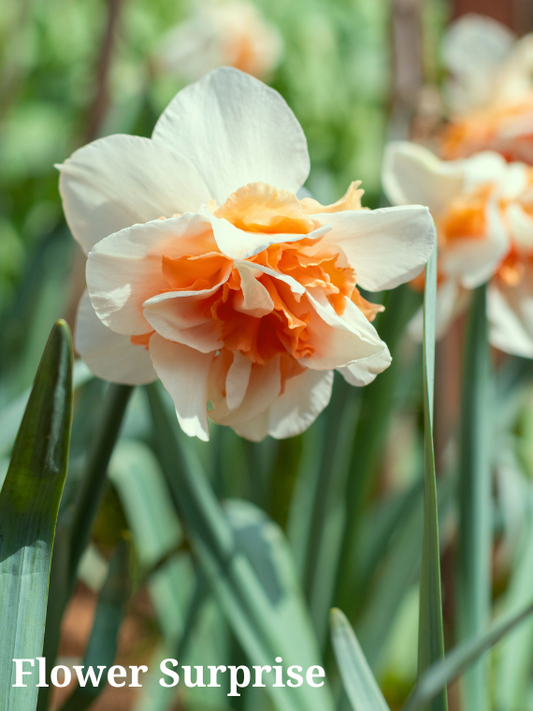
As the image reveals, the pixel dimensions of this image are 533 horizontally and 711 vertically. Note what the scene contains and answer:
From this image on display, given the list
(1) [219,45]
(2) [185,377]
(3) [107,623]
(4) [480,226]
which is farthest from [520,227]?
(1) [219,45]

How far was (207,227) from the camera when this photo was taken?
0.28m

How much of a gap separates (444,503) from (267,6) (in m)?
2.33

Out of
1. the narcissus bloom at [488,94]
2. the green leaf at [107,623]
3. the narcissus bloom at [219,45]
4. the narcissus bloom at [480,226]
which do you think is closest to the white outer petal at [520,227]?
the narcissus bloom at [480,226]

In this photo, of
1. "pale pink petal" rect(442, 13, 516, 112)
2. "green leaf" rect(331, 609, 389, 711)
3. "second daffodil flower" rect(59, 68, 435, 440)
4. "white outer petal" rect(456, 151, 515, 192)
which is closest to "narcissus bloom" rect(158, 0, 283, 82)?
"pale pink petal" rect(442, 13, 516, 112)

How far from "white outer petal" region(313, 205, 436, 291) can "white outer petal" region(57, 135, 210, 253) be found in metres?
0.07

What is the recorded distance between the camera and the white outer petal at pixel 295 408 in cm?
33

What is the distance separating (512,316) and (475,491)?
0.15 m

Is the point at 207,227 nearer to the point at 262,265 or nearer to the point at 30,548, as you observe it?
the point at 262,265

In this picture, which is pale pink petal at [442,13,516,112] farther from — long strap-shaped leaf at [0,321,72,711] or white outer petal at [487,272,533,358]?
long strap-shaped leaf at [0,321,72,711]

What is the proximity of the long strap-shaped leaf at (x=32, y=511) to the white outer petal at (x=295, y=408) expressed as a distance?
99mm

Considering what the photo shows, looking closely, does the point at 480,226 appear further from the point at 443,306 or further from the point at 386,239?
the point at 386,239

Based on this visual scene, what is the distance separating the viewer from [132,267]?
288 millimetres

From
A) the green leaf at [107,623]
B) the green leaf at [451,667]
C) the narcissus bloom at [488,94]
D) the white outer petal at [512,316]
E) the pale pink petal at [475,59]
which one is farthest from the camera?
the pale pink petal at [475,59]

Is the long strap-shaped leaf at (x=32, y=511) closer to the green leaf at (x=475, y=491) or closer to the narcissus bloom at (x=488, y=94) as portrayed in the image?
the green leaf at (x=475, y=491)
